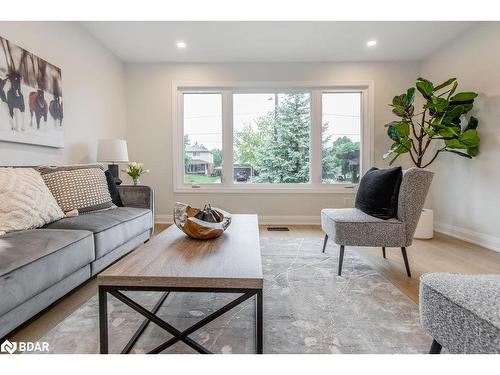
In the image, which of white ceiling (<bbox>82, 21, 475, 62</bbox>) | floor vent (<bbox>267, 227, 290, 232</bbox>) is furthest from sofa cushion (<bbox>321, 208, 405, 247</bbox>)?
white ceiling (<bbox>82, 21, 475, 62</bbox>)

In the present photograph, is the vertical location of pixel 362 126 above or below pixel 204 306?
above

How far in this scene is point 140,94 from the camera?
408 cm

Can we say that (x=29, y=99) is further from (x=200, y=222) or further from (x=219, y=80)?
(x=219, y=80)

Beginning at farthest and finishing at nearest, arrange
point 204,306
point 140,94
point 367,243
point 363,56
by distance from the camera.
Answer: point 140,94
point 363,56
point 367,243
point 204,306

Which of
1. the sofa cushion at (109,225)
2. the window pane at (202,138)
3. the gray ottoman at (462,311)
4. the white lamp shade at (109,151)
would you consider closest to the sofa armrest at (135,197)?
the sofa cushion at (109,225)

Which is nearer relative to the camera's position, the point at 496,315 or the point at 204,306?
the point at 496,315

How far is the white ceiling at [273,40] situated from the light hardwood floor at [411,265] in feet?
8.07

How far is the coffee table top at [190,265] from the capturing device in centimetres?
100

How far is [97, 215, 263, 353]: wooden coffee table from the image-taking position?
997 mm

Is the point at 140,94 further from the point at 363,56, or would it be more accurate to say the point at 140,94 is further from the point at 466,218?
the point at 466,218

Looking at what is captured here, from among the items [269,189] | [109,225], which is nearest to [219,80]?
[269,189]
